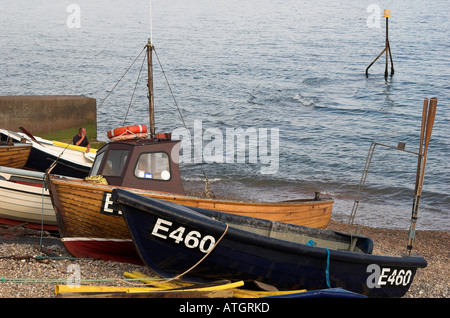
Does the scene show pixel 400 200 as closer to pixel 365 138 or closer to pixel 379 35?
pixel 365 138

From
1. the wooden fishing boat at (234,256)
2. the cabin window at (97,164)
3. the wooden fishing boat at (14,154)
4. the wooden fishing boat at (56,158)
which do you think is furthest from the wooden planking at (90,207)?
the wooden fishing boat at (56,158)

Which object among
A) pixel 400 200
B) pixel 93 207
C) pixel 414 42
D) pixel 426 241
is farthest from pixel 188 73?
pixel 93 207

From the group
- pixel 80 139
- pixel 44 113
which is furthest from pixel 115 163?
pixel 44 113

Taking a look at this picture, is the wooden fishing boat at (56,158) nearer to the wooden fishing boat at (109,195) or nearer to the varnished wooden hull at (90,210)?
the wooden fishing boat at (109,195)

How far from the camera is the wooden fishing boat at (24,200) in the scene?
39.5 feet

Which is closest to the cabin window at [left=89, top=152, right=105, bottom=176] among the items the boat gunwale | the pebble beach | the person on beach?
the pebble beach

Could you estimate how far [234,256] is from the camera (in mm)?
9039

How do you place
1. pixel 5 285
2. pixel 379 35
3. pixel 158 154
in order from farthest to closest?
pixel 379 35 → pixel 158 154 → pixel 5 285

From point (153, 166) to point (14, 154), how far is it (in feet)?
16.4

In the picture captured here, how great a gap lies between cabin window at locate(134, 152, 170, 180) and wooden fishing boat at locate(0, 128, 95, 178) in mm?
4285

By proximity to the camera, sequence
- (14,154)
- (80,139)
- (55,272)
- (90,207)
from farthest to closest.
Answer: (80,139), (14,154), (90,207), (55,272)

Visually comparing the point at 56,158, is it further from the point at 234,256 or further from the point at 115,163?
the point at 234,256

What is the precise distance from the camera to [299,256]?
916 centimetres

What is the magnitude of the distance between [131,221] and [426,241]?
9780 mm
